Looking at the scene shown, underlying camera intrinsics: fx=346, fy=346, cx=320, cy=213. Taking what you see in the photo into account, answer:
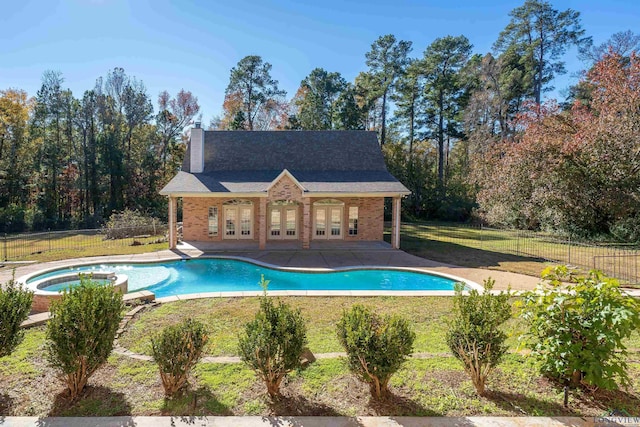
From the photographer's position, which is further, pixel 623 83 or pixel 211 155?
pixel 211 155

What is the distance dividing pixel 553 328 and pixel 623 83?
24.8 m

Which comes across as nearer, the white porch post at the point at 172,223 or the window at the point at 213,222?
the white porch post at the point at 172,223

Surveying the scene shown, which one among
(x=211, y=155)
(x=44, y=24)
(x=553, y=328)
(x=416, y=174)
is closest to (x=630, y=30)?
(x=416, y=174)

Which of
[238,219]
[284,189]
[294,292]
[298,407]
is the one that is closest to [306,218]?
→ [284,189]

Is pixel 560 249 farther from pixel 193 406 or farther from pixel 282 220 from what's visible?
pixel 193 406

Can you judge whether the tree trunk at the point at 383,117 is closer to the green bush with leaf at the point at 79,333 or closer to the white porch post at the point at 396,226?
the white porch post at the point at 396,226

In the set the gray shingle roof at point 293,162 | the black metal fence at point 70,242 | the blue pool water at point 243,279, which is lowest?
the blue pool water at point 243,279

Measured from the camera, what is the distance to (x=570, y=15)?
121ft

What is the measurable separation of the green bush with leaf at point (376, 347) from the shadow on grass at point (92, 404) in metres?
2.89

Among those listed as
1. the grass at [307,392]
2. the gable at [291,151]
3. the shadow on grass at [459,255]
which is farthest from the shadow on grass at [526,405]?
the gable at [291,151]

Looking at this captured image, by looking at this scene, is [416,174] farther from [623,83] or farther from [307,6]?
[307,6]

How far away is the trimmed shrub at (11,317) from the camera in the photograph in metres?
4.71

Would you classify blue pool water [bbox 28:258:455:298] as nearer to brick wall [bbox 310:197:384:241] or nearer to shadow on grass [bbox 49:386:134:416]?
shadow on grass [bbox 49:386:134:416]

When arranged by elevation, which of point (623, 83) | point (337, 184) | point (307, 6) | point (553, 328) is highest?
point (307, 6)
